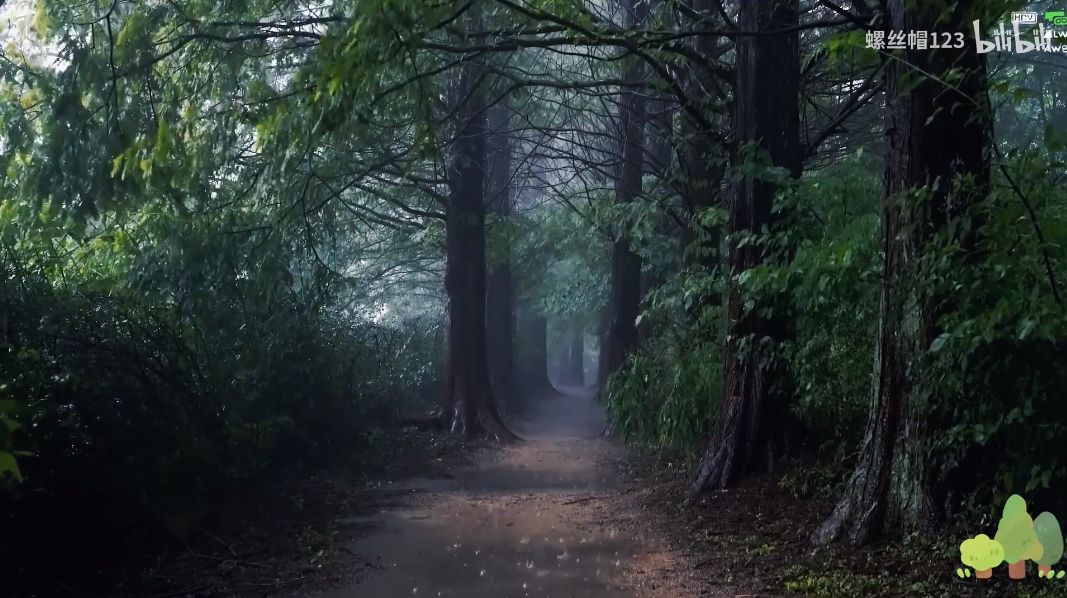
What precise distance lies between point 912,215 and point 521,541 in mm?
4257

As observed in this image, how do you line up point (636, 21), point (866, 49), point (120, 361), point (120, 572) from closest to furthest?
point (866, 49), point (120, 572), point (120, 361), point (636, 21)

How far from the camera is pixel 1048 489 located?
194 inches

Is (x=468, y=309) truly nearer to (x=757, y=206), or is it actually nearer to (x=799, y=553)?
(x=757, y=206)

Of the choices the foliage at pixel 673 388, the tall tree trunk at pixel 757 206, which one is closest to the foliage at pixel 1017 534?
the tall tree trunk at pixel 757 206

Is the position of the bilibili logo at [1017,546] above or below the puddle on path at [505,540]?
above

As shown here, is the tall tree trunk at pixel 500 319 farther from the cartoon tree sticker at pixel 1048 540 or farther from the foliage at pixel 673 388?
the cartoon tree sticker at pixel 1048 540

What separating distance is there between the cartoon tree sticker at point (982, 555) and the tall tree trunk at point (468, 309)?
1130cm

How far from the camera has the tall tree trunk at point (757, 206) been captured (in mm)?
8344

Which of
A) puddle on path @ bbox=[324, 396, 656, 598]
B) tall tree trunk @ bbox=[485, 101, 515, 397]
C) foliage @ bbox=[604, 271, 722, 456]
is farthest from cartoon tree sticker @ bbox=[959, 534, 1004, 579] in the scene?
tall tree trunk @ bbox=[485, 101, 515, 397]

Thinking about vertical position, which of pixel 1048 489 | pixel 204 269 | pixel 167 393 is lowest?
pixel 1048 489

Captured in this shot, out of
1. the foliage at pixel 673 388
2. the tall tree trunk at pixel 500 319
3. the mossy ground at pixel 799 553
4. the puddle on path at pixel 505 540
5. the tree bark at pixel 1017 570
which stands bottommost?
the puddle on path at pixel 505 540

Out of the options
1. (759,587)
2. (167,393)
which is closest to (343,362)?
(167,393)

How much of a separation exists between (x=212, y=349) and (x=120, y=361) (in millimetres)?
2922

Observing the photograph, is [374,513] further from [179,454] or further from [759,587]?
[759,587]
